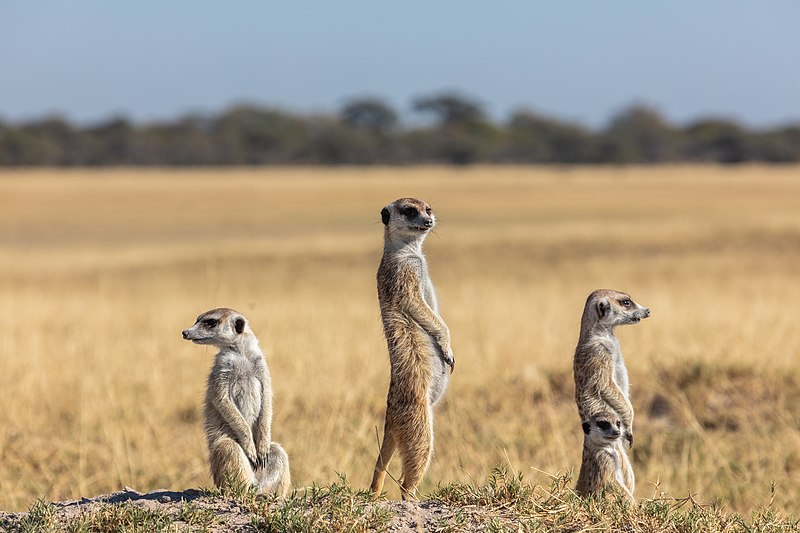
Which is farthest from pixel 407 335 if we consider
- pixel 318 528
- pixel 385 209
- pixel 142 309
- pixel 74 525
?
pixel 142 309

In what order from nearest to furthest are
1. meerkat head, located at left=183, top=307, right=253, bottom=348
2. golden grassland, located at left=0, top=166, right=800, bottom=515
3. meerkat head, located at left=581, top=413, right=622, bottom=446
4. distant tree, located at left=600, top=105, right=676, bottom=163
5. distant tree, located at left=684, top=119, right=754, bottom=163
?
meerkat head, located at left=581, top=413, right=622, bottom=446 → meerkat head, located at left=183, top=307, right=253, bottom=348 → golden grassland, located at left=0, top=166, right=800, bottom=515 → distant tree, located at left=684, top=119, right=754, bottom=163 → distant tree, located at left=600, top=105, right=676, bottom=163

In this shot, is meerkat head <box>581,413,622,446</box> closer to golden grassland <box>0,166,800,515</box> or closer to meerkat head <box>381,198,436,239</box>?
meerkat head <box>381,198,436,239</box>

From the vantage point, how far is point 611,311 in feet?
15.5

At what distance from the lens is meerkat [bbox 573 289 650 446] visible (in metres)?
4.64

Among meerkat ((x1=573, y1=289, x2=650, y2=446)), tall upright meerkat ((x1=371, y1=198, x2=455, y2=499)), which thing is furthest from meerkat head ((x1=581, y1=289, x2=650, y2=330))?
tall upright meerkat ((x1=371, y1=198, x2=455, y2=499))

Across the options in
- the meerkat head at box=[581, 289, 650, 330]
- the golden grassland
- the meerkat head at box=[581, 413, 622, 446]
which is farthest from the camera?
the golden grassland

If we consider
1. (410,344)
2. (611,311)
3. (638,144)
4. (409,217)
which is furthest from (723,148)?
(410,344)

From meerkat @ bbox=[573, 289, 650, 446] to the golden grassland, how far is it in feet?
4.27

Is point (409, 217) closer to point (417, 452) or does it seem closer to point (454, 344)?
point (417, 452)

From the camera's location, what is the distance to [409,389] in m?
4.61

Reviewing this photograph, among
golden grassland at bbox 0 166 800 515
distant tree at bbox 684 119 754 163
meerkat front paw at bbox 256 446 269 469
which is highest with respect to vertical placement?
distant tree at bbox 684 119 754 163

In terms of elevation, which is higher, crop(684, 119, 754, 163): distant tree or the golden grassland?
crop(684, 119, 754, 163): distant tree

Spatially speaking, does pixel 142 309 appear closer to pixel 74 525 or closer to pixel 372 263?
pixel 372 263

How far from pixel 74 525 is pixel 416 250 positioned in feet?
6.11
